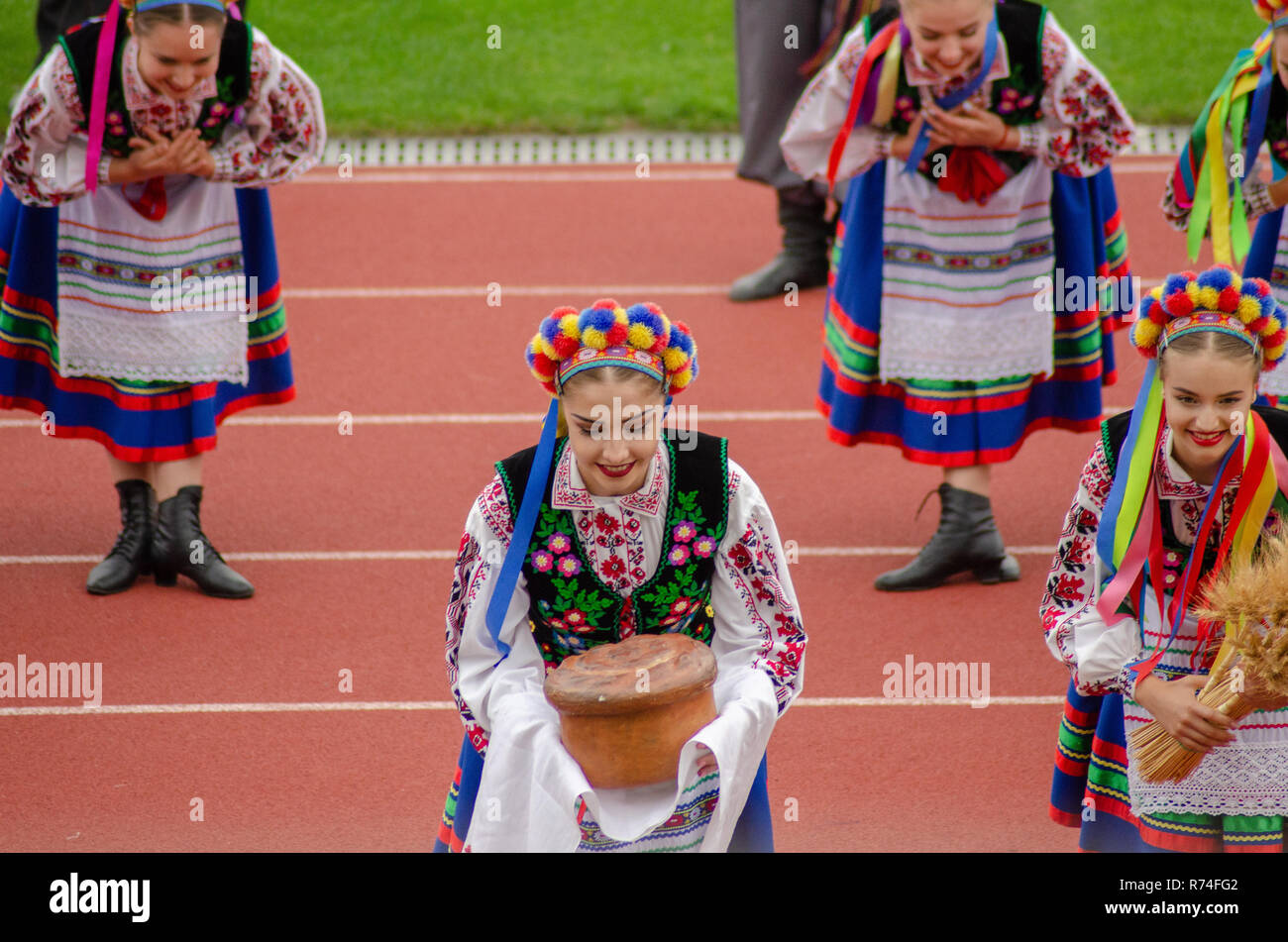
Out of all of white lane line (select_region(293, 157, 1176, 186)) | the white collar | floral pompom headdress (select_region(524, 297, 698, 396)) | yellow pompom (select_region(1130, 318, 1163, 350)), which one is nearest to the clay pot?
the white collar

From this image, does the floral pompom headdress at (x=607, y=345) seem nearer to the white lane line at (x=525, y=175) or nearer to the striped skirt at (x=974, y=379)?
the striped skirt at (x=974, y=379)

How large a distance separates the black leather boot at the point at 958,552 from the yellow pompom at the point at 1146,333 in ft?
7.02

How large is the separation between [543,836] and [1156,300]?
1471 mm

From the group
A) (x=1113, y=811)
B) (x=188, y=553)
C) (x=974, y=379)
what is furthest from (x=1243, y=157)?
(x=188, y=553)

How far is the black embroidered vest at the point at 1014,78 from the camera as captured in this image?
5.02 m

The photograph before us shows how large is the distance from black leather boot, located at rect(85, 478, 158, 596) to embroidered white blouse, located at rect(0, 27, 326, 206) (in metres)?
0.97

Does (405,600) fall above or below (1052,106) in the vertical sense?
below

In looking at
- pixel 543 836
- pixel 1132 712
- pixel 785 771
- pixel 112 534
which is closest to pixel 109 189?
pixel 112 534

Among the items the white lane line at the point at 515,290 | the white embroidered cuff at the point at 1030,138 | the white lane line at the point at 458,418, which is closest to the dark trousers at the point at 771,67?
the white lane line at the point at 515,290

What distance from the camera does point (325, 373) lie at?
776 centimetres

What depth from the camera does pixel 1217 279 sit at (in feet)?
10.8

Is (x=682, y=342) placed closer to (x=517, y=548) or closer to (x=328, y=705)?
(x=517, y=548)

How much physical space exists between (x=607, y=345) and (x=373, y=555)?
9.55 ft
